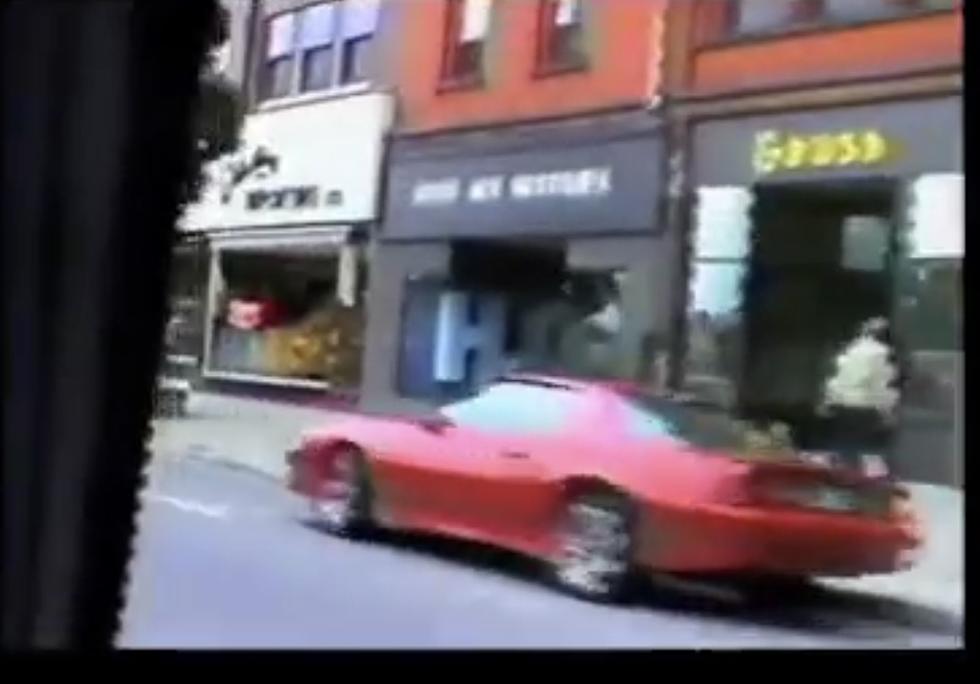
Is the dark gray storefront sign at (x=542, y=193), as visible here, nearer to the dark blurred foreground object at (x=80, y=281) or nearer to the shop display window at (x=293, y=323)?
the shop display window at (x=293, y=323)

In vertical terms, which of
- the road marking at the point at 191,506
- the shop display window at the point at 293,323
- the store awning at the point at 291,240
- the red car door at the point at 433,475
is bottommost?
the road marking at the point at 191,506

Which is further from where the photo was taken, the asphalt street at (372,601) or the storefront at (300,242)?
the storefront at (300,242)

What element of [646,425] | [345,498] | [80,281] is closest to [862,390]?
[646,425]

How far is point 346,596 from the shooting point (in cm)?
168

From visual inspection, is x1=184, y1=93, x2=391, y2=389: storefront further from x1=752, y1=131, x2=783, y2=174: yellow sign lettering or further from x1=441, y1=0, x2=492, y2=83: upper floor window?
x1=752, y1=131, x2=783, y2=174: yellow sign lettering

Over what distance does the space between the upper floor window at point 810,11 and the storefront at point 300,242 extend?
16.6 inches

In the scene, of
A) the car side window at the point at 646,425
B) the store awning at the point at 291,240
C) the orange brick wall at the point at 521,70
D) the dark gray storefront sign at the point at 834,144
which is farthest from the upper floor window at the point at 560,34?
the car side window at the point at 646,425

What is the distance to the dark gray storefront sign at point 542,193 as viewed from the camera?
5.90 feet

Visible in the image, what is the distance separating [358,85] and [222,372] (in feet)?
1.22

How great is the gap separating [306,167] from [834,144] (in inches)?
23.5

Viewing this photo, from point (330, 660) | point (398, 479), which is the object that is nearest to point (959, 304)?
point (398, 479)

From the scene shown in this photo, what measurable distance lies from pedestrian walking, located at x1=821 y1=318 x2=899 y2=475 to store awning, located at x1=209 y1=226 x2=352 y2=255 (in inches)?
22.7

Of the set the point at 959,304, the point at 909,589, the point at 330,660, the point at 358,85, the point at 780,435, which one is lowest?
the point at 330,660

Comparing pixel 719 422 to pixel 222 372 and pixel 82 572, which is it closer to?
pixel 222 372
